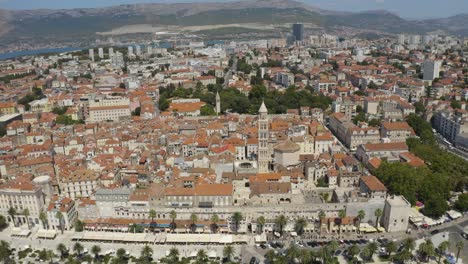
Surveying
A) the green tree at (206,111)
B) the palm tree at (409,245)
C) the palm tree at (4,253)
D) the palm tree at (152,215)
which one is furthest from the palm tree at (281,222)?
the green tree at (206,111)

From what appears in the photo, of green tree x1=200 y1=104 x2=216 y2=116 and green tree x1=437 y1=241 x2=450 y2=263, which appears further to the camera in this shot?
green tree x1=200 y1=104 x2=216 y2=116

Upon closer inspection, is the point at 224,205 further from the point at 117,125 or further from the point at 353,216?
the point at 117,125

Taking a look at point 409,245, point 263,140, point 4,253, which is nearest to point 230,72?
point 263,140

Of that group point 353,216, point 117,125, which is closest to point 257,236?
point 353,216

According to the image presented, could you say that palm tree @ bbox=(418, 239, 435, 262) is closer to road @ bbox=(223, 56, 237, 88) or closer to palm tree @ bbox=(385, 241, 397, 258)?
palm tree @ bbox=(385, 241, 397, 258)

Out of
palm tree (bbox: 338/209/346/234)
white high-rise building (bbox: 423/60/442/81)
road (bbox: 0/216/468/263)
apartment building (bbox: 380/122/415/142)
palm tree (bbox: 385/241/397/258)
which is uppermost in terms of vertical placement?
white high-rise building (bbox: 423/60/442/81)

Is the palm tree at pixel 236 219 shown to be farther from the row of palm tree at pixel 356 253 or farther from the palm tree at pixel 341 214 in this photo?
the palm tree at pixel 341 214

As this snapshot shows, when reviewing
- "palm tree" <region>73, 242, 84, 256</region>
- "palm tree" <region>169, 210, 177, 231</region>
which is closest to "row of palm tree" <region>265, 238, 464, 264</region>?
"palm tree" <region>169, 210, 177, 231</region>
